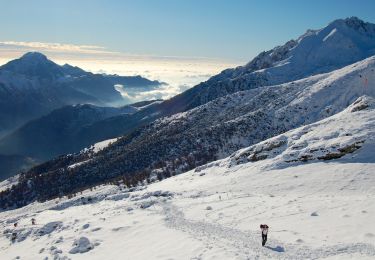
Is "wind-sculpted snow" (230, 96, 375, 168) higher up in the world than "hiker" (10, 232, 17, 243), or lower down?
higher up

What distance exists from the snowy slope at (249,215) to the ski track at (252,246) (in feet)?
0.24

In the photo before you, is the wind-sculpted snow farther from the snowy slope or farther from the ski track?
the ski track

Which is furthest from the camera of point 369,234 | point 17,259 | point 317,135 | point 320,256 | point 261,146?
point 261,146

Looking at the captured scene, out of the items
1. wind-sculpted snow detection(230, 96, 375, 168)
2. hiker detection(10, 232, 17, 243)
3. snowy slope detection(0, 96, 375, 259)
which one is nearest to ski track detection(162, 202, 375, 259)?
snowy slope detection(0, 96, 375, 259)

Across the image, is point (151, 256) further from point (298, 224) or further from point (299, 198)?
point (299, 198)

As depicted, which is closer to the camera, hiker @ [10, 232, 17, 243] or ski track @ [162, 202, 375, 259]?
ski track @ [162, 202, 375, 259]

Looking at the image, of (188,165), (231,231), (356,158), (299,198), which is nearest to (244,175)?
(356,158)

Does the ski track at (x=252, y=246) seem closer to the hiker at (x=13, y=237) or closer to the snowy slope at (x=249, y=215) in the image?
the snowy slope at (x=249, y=215)

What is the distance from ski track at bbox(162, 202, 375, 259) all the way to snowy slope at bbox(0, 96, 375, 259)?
2.9 inches

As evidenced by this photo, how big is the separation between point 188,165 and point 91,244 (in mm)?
121158

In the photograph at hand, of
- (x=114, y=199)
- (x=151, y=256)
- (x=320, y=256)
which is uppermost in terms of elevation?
(x=320, y=256)

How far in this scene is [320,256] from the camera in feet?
98.3

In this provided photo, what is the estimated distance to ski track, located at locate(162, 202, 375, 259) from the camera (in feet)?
99.3

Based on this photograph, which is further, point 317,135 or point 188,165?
point 188,165
